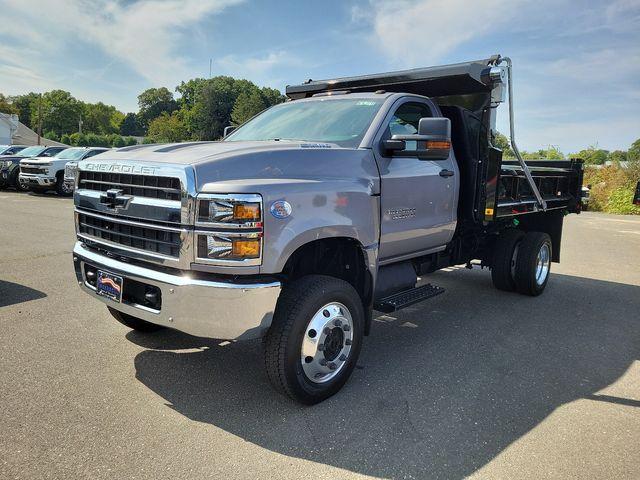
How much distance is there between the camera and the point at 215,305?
2.90 m

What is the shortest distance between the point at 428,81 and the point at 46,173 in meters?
16.3

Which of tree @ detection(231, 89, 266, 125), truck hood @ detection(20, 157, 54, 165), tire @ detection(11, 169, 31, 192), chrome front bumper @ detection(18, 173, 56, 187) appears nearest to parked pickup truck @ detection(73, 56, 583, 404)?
chrome front bumper @ detection(18, 173, 56, 187)

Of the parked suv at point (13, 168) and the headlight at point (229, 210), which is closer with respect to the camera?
the headlight at point (229, 210)

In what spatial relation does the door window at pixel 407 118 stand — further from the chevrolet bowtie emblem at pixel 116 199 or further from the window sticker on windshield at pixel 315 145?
the chevrolet bowtie emblem at pixel 116 199

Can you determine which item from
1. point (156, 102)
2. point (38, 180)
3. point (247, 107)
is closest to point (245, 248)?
point (38, 180)

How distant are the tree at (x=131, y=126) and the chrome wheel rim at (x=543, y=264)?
159760 millimetres

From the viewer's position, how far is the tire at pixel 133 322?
169 inches

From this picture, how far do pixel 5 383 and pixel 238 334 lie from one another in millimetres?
1812

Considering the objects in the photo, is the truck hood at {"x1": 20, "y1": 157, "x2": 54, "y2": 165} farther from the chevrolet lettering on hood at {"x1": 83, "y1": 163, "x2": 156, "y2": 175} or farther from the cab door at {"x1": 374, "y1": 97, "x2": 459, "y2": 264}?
the cab door at {"x1": 374, "y1": 97, "x2": 459, "y2": 264}

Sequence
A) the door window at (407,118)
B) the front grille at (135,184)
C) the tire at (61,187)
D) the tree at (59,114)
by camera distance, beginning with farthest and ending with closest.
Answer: the tree at (59,114) < the tire at (61,187) < the door window at (407,118) < the front grille at (135,184)

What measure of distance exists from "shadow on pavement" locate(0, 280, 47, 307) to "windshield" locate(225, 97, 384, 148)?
2846 millimetres

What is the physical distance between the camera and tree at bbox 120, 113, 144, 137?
15338 cm

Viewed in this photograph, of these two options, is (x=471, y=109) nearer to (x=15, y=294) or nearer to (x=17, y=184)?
(x=15, y=294)

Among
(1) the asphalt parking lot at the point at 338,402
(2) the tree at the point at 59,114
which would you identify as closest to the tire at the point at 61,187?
(1) the asphalt parking lot at the point at 338,402
